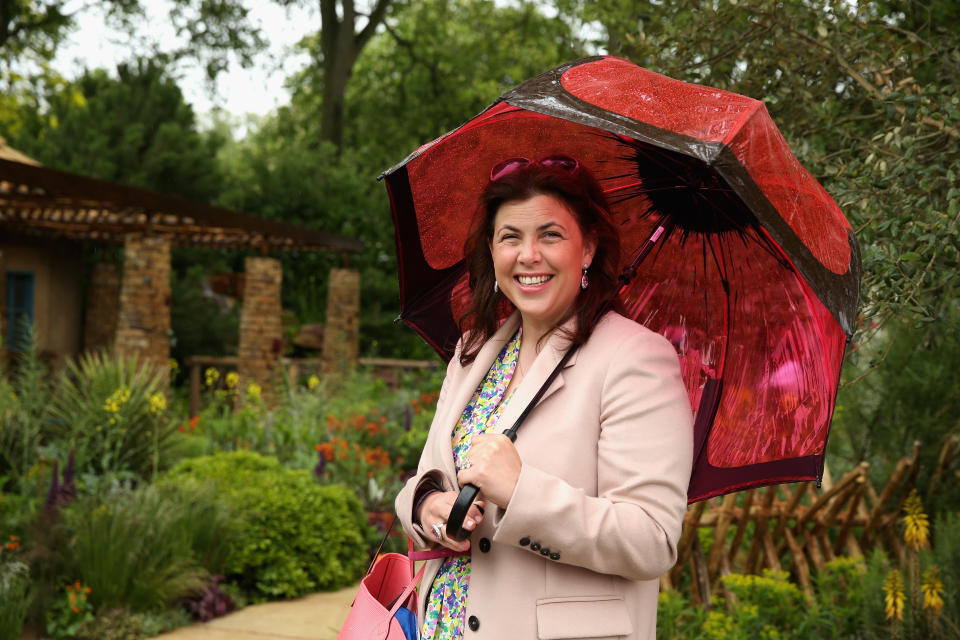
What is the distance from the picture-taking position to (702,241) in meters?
2.29

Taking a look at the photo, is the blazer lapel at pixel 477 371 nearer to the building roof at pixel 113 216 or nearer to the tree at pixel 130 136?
the building roof at pixel 113 216

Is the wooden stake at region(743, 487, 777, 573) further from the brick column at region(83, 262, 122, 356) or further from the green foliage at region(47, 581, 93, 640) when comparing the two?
the brick column at region(83, 262, 122, 356)

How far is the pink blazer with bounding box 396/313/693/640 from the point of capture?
5.52 ft

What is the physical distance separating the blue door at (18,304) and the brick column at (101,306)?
1.44 m

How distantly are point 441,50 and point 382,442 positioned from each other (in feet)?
53.0

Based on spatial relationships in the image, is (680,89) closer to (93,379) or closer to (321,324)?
(93,379)

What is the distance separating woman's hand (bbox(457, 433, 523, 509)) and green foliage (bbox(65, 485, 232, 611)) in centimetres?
393

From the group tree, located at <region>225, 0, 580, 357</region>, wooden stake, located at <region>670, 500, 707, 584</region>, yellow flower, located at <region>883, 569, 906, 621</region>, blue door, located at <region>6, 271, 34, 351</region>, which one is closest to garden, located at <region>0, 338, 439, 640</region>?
wooden stake, located at <region>670, 500, 707, 584</region>

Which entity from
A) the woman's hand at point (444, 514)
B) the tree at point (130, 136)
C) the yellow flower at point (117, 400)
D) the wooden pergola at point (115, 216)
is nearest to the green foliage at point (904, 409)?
the woman's hand at point (444, 514)

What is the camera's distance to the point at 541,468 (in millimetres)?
1817

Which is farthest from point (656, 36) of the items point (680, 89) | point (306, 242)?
point (306, 242)

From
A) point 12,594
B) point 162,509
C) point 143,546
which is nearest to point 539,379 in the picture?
point 12,594

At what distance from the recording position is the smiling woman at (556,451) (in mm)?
1697

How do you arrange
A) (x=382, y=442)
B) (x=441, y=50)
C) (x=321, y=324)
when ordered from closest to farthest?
(x=382, y=442) → (x=321, y=324) → (x=441, y=50)
